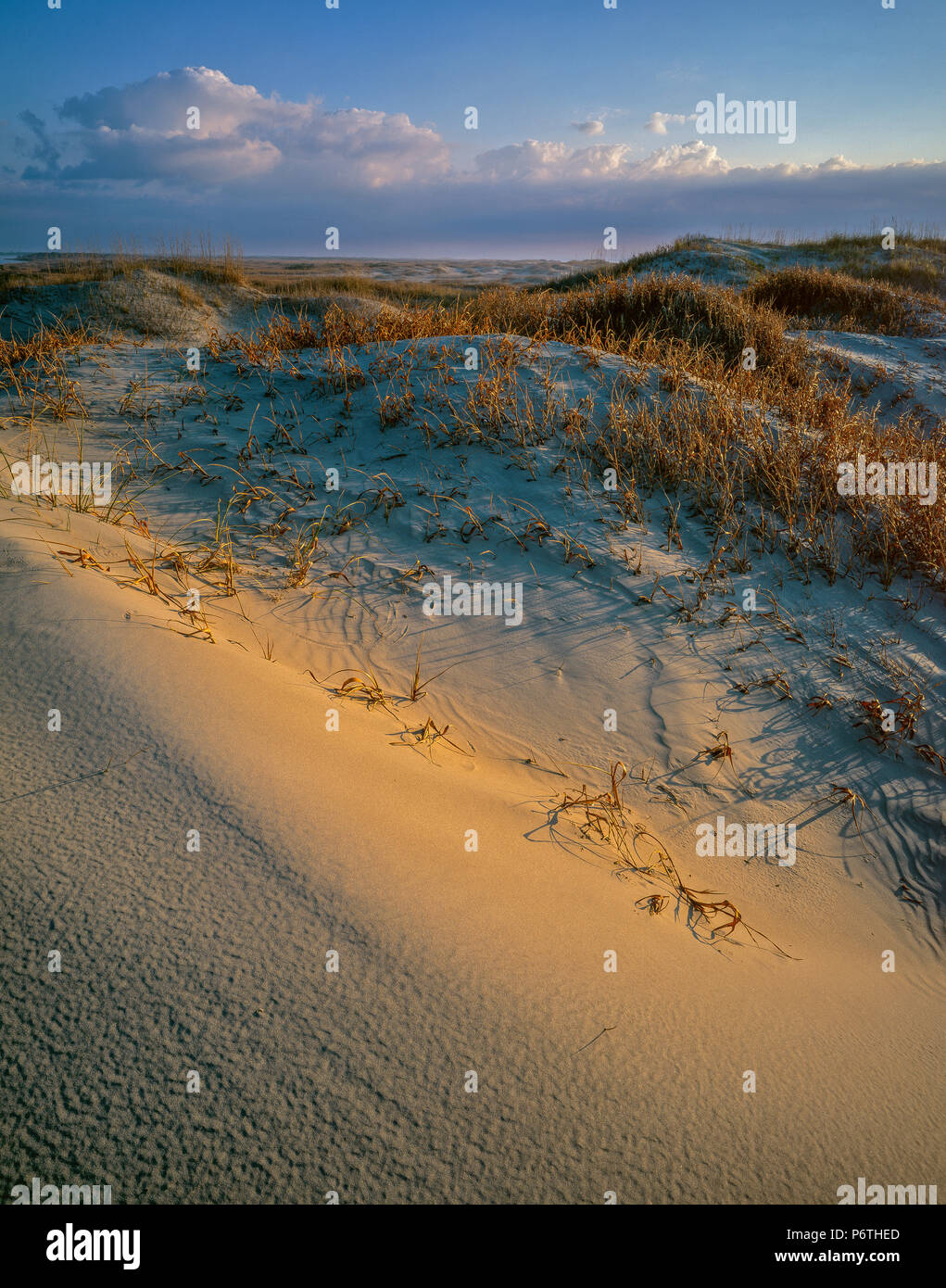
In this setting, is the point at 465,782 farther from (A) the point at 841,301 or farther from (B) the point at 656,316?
(A) the point at 841,301

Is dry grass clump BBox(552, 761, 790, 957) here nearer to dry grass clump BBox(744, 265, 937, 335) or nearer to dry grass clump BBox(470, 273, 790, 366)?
dry grass clump BBox(470, 273, 790, 366)

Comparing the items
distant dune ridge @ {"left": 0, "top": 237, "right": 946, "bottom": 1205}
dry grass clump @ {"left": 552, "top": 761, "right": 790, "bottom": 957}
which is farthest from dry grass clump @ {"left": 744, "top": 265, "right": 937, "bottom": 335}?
dry grass clump @ {"left": 552, "top": 761, "right": 790, "bottom": 957}

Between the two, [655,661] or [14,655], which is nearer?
[14,655]

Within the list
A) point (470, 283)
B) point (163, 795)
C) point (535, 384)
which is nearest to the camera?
point (163, 795)

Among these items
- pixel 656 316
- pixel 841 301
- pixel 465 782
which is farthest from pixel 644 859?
pixel 841 301

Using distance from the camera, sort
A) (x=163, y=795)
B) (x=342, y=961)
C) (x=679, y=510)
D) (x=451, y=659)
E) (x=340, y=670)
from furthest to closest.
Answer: (x=679, y=510) → (x=451, y=659) → (x=340, y=670) → (x=163, y=795) → (x=342, y=961)
